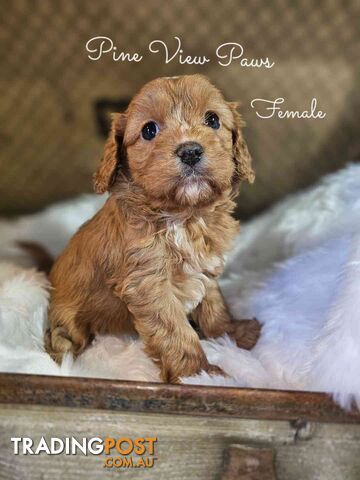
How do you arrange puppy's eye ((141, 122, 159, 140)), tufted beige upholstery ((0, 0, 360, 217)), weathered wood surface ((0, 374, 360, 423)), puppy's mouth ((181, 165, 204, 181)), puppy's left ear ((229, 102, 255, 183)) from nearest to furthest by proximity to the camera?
weathered wood surface ((0, 374, 360, 423)), puppy's mouth ((181, 165, 204, 181)), puppy's eye ((141, 122, 159, 140)), puppy's left ear ((229, 102, 255, 183)), tufted beige upholstery ((0, 0, 360, 217))

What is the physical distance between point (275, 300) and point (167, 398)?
0.81m

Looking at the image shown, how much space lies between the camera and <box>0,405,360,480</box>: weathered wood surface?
1.42 m

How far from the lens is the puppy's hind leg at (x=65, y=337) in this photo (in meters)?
1.83

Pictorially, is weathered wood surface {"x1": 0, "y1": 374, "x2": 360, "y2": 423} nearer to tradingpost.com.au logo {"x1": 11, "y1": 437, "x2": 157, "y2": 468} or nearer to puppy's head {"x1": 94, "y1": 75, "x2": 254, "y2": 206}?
tradingpost.com.au logo {"x1": 11, "y1": 437, "x2": 157, "y2": 468}

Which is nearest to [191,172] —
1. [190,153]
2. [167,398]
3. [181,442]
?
[190,153]

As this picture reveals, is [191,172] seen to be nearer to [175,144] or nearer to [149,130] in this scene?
[175,144]

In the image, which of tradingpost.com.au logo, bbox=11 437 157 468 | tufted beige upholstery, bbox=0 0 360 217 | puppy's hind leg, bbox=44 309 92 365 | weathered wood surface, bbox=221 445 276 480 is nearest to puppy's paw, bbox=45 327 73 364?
puppy's hind leg, bbox=44 309 92 365

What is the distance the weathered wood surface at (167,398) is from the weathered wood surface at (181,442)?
0.04 meters

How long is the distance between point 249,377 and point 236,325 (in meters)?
0.30

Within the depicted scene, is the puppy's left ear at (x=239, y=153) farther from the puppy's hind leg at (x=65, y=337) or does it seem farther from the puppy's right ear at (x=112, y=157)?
the puppy's hind leg at (x=65, y=337)

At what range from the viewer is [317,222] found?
237 centimetres

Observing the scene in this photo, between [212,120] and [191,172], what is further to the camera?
[212,120]

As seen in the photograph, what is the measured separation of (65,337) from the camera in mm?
1865

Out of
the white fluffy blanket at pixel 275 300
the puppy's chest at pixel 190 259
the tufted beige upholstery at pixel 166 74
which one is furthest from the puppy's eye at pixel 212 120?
the tufted beige upholstery at pixel 166 74
